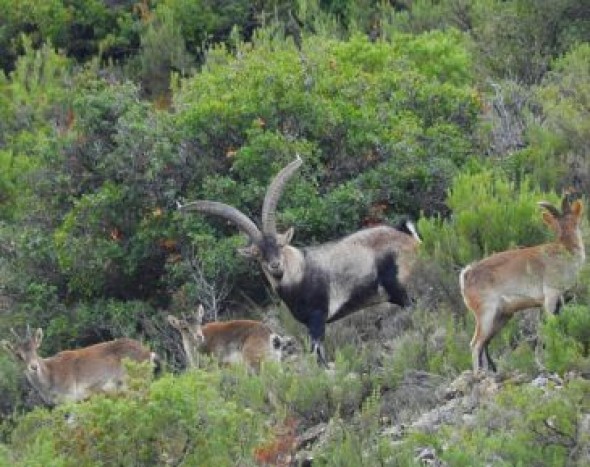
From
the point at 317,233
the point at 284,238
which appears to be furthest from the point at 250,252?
the point at 317,233

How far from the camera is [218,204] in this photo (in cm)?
1766

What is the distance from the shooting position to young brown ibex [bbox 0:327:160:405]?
57.2ft

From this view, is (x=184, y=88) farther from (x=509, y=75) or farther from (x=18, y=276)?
(x=509, y=75)

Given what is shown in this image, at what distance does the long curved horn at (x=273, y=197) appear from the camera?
17.4m

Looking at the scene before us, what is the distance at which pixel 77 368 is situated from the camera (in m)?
17.7

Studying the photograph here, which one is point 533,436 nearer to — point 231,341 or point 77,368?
point 231,341

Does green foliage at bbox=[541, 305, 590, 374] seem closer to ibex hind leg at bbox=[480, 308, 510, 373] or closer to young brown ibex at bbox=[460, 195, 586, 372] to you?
young brown ibex at bbox=[460, 195, 586, 372]

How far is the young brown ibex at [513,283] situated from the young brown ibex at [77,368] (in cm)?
355

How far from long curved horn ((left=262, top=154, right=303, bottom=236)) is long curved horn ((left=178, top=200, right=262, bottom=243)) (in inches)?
4.8

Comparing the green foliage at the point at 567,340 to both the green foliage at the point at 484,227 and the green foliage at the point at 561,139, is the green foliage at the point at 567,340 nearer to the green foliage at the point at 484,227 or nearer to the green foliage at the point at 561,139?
the green foliage at the point at 484,227

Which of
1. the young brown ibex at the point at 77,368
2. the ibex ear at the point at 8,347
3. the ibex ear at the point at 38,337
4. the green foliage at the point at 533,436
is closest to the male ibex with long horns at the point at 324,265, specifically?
the young brown ibex at the point at 77,368

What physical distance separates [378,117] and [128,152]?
290 cm

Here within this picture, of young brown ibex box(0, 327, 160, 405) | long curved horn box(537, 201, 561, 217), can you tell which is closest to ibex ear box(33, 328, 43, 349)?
young brown ibex box(0, 327, 160, 405)

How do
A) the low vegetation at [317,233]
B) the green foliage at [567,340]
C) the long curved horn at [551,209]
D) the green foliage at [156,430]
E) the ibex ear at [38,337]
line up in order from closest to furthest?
the green foliage at [156,430] < the low vegetation at [317,233] < the green foliage at [567,340] < the long curved horn at [551,209] < the ibex ear at [38,337]
